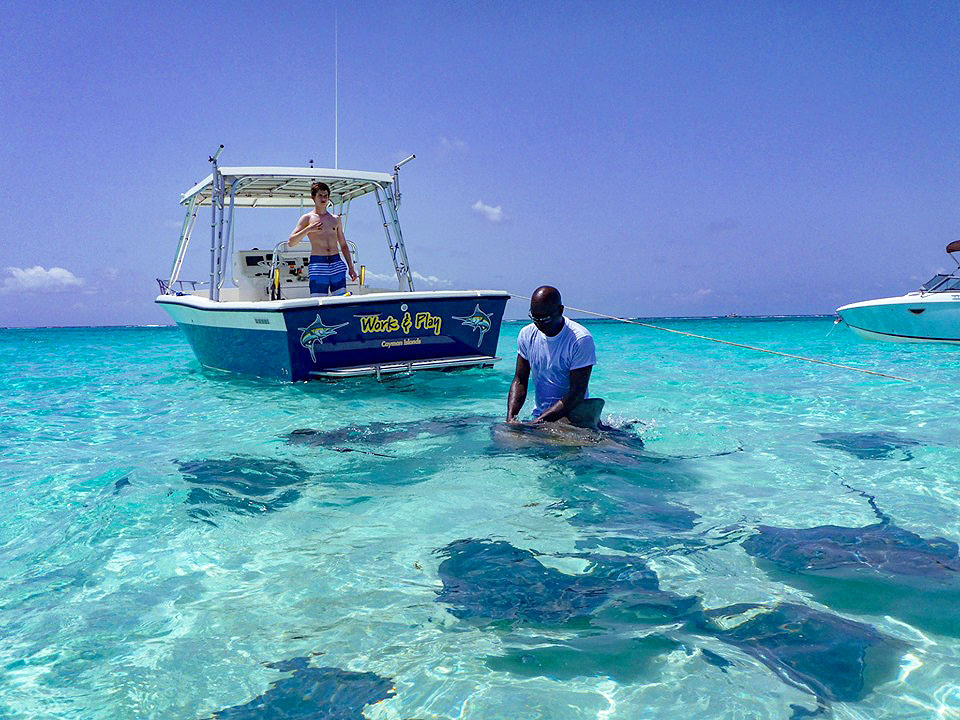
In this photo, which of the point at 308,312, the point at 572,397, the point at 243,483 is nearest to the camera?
the point at 243,483

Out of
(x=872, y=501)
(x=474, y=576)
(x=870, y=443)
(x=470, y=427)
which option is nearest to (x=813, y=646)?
(x=474, y=576)

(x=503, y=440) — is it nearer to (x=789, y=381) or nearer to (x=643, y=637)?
(x=643, y=637)

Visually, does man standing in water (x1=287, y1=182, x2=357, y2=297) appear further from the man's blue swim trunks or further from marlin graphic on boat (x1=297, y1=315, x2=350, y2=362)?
marlin graphic on boat (x1=297, y1=315, x2=350, y2=362)

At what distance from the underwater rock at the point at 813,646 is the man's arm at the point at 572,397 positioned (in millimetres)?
2434

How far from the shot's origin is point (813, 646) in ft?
7.44

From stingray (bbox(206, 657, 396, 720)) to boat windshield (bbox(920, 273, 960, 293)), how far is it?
19681 mm

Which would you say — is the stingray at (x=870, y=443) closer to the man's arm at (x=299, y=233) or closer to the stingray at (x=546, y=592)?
the stingray at (x=546, y=592)

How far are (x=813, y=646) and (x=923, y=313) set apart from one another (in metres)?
18.1

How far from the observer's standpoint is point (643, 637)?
235 centimetres

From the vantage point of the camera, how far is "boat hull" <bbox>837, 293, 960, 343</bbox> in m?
16.6

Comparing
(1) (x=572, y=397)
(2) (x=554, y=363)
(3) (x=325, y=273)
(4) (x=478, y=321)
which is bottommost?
(1) (x=572, y=397)

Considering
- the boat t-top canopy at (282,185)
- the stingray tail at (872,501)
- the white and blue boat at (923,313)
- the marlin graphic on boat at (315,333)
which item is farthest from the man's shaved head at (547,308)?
the white and blue boat at (923,313)

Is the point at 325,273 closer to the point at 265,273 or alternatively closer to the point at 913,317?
the point at 265,273

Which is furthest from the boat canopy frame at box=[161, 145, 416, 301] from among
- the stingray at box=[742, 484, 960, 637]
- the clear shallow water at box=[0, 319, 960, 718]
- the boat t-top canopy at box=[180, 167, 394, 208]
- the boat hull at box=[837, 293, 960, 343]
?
the boat hull at box=[837, 293, 960, 343]
